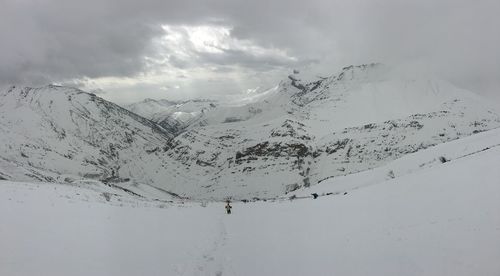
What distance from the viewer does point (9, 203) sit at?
2619cm

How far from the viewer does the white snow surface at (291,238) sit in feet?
57.3

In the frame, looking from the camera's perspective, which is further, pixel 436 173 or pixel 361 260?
pixel 436 173

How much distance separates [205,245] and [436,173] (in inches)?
786

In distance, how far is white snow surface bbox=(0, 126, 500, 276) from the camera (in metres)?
17.5

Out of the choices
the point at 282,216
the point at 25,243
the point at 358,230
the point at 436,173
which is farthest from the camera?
the point at 282,216

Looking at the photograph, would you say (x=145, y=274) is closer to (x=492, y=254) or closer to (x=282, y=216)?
(x=492, y=254)

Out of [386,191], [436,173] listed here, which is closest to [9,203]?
[386,191]

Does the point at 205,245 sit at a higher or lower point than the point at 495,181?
lower

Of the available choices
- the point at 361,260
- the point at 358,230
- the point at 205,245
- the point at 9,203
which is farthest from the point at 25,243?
the point at 358,230

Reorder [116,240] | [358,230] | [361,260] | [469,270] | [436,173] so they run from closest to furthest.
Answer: [469,270] → [361,260] → [116,240] → [358,230] → [436,173]

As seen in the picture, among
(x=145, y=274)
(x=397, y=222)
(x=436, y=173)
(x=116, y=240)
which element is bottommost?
(x=145, y=274)

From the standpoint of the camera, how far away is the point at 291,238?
27.9 m

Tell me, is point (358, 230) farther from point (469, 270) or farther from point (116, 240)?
point (116, 240)

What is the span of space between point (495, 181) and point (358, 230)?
26.1 ft
